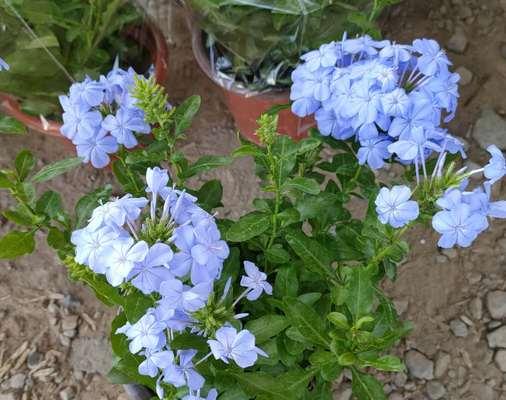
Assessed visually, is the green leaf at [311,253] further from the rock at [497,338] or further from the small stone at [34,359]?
the small stone at [34,359]

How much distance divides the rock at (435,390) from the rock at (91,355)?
884mm

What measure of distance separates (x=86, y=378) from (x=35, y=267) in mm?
375

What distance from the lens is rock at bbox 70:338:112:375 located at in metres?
1.92

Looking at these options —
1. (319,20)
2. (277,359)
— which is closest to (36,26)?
(319,20)

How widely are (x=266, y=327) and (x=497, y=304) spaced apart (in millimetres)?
1080

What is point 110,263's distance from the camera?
873 millimetres

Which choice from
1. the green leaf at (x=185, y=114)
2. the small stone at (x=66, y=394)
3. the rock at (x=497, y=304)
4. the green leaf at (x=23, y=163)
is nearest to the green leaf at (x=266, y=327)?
the green leaf at (x=185, y=114)

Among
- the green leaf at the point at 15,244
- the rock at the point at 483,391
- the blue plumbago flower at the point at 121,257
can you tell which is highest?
the blue plumbago flower at the point at 121,257

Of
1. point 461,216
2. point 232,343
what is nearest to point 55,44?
point 232,343

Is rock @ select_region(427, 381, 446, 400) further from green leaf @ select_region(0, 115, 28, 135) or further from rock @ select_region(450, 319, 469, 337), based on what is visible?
green leaf @ select_region(0, 115, 28, 135)

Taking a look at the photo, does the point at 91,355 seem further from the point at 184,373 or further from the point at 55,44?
the point at 184,373

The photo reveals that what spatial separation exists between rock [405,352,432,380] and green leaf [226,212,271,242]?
0.89 m

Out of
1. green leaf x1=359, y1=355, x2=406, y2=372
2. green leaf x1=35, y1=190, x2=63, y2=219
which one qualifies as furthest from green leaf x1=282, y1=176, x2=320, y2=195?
green leaf x1=35, y1=190, x2=63, y2=219

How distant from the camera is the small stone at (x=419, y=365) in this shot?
190 cm
